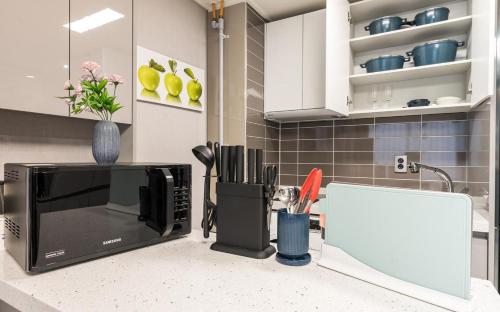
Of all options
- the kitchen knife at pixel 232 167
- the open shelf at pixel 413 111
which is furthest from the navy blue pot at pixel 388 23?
the kitchen knife at pixel 232 167

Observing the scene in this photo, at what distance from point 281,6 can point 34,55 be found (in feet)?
5.21

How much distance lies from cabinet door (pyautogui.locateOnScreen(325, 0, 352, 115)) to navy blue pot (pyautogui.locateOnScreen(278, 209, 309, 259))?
1152 mm

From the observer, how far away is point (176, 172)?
0.94 metres

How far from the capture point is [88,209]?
786 millimetres

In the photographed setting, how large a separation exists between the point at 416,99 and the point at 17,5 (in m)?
2.10

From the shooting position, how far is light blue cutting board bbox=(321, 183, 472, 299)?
0.54m

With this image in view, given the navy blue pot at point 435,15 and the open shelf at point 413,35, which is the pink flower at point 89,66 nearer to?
the open shelf at point 413,35

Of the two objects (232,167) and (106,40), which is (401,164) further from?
(106,40)

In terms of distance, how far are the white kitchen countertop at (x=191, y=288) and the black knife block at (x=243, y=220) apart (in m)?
0.04

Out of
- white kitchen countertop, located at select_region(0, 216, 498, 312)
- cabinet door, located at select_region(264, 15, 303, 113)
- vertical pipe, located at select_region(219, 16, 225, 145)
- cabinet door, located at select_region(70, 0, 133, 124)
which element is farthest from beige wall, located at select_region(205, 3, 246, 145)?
white kitchen countertop, located at select_region(0, 216, 498, 312)

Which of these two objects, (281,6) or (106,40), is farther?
(281,6)

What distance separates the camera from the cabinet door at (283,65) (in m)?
2.17

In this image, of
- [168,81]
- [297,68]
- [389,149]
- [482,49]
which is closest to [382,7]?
[297,68]

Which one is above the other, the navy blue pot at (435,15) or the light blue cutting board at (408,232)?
the navy blue pot at (435,15)
